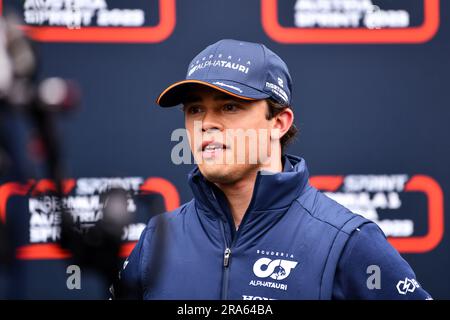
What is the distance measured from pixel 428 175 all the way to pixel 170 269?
862 mm

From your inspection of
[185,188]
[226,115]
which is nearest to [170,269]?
[226,115]

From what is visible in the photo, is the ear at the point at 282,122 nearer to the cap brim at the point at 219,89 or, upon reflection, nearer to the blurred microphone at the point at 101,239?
the cap brim at the point at 219,89

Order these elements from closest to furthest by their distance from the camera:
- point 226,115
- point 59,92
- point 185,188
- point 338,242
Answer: point 59,92 → point 338,242 → point 226,115 → point 185,188

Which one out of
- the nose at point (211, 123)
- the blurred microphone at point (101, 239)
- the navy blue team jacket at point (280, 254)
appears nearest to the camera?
the blurred microphone at point (101, 239)

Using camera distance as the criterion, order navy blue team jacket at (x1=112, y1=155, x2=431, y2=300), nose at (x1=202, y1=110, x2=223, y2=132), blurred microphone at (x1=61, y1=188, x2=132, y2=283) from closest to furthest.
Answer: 1. blurred microphone at (x1=61, y1=188, x2=132, y2=283)
2. navy blue team jacket at (x1=112, y1=155, x2=431, y2=300)
3. nose at (x1=202, y1=110, x2=223, y2=132)

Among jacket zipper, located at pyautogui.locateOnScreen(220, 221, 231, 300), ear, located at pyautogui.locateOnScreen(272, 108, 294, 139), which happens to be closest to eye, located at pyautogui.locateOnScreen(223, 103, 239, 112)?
ear, located at pyautogui.locateOnScreen(272, 108, 294, 139)

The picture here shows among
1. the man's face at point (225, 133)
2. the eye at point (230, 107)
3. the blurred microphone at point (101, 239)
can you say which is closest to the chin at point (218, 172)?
the man's face at point (225, 133)

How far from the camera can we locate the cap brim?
1.16 metres

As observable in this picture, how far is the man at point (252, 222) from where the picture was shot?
1.09 metres

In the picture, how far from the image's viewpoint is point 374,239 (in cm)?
111

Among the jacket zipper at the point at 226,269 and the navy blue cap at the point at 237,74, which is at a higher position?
the navy blue cap at the point at 237,74

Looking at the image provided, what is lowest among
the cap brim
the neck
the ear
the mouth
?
the neck

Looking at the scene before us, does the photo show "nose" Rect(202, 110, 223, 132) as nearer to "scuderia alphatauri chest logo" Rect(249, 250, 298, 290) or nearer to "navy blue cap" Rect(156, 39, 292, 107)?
"navy blue cap" Rect(156, 39, 292, 107)

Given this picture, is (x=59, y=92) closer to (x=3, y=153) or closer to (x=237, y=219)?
(x=3, y=153)
